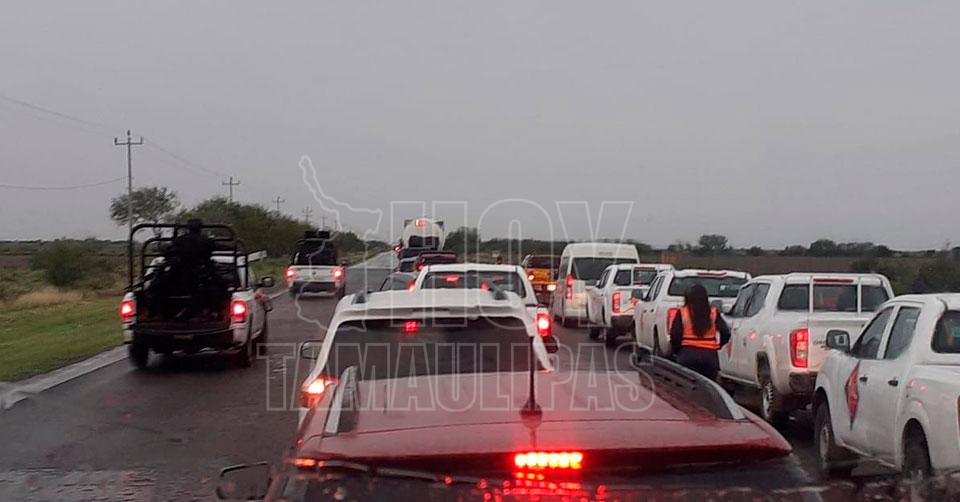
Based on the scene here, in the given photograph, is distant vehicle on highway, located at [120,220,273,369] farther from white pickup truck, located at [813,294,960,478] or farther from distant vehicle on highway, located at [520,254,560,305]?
distant vehicle on highway, located at [520,254,560,305]

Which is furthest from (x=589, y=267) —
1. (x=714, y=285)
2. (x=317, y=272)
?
(x=317, y=272)

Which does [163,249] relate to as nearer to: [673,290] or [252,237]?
[673,290]

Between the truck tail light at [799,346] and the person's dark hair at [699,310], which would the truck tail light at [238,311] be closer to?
the person's dark hair at [699,310]

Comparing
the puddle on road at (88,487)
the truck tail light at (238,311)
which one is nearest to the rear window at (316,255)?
the truck tail light at (238,311)

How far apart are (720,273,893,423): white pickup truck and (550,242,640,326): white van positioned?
12460 mm

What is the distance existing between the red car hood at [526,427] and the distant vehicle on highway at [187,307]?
13.1 metres

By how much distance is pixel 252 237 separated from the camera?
80.9 m

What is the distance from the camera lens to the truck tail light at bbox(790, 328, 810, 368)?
11250 millimetres

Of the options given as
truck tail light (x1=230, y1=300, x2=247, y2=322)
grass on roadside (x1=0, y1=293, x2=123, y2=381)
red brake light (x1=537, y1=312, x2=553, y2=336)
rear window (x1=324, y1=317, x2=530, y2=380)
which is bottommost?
grass on roadside (x1=0, y1=293, x2=123, y2=381)

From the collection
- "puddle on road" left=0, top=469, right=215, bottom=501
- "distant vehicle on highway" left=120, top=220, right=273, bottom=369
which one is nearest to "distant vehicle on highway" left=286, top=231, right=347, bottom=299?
"distant vehicle on highway" left=120, top=220, right=273, bottom=369

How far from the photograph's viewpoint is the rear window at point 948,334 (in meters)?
7.58

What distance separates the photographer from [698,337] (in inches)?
445

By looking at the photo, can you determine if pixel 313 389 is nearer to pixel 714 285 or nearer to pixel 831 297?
pixel 831 297

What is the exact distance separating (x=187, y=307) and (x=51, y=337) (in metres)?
8.33
